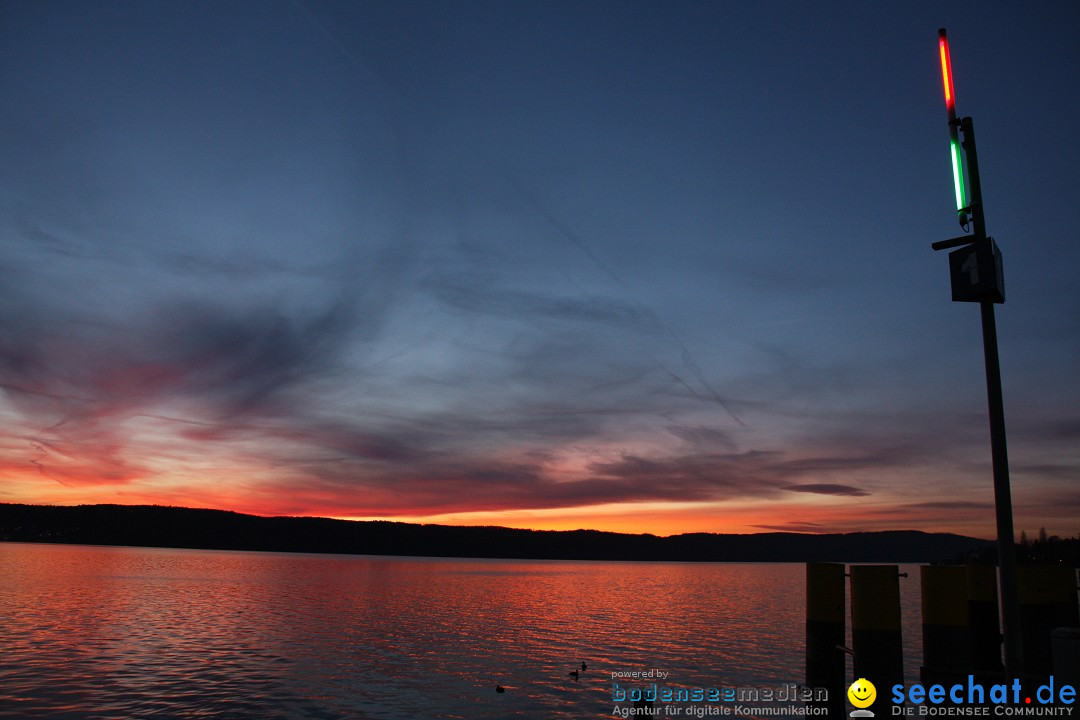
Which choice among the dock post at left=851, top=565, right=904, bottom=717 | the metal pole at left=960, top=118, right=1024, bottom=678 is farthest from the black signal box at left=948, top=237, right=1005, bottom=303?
the dock post at left=851, top=565, right=904, bottom=717

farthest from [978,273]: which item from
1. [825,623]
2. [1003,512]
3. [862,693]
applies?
[825,623]

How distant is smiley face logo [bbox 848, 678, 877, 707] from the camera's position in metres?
13.1

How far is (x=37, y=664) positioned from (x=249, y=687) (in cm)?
1061

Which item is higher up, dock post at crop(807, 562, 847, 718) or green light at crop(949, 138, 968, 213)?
green light at crop(949, 138, 968, 213)

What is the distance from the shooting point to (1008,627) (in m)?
9.37

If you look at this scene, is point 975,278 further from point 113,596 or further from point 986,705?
point 113,596

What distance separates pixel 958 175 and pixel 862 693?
9.54 metres

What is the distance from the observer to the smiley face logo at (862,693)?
13086mm

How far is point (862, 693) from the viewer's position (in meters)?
13.1

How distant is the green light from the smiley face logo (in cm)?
888

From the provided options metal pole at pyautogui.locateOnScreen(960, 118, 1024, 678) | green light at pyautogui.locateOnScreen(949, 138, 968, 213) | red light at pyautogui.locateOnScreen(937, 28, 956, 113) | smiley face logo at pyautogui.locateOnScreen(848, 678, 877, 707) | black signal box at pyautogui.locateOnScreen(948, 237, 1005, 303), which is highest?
red light at pyautogui.locateOnScreen(937, 28, 956, 113)

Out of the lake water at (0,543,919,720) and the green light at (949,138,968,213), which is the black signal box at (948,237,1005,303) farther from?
the lake water at (0,543,919,720)

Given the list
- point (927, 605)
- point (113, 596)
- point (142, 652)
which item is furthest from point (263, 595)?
point (927, 605)

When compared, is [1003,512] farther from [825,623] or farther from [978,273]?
[825,623]
